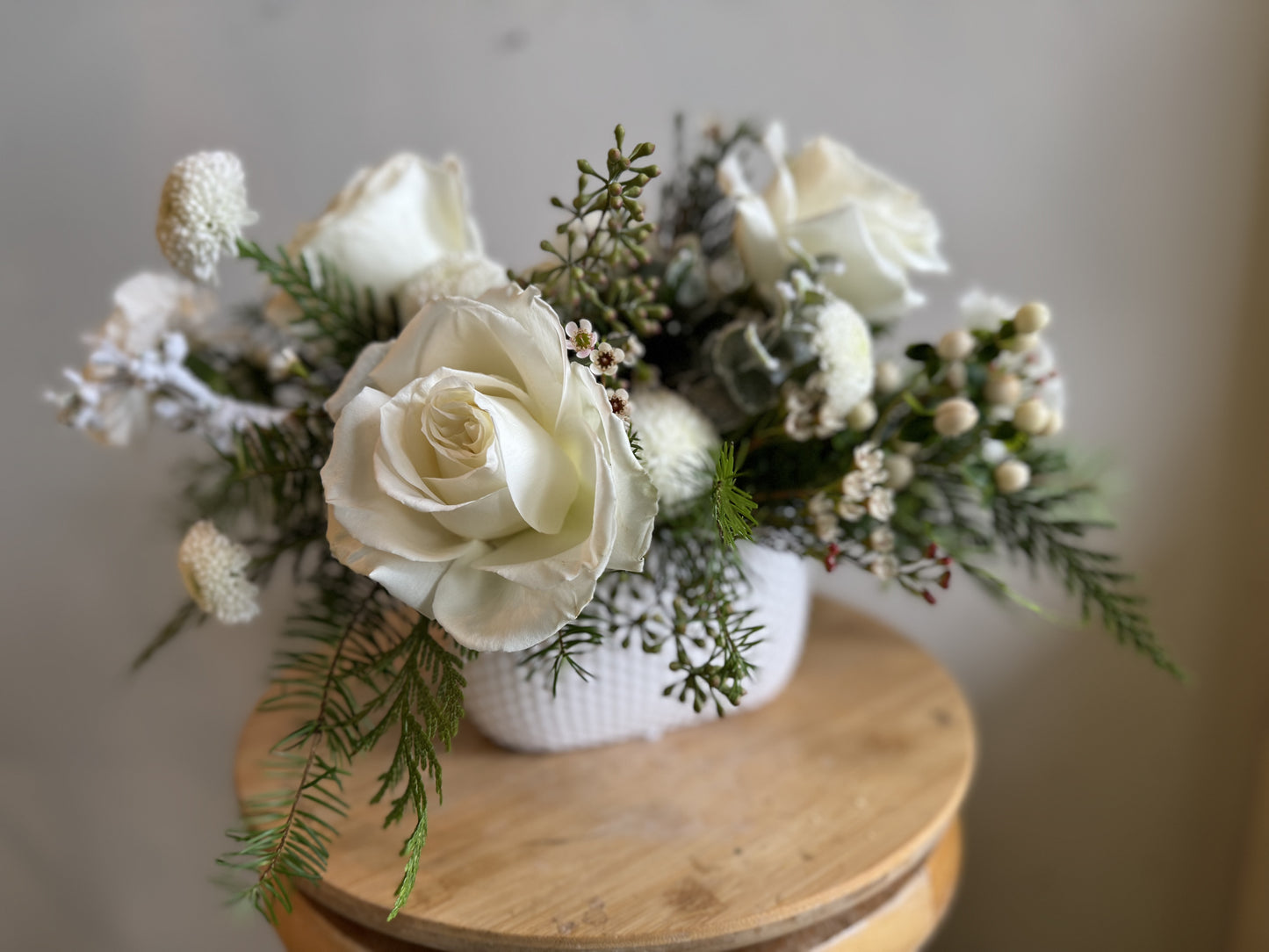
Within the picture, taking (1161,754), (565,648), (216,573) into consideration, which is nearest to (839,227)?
(565,648)

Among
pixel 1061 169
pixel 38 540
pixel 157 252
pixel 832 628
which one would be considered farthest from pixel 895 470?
pixel 38 540

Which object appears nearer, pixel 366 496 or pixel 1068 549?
pixel 366 496

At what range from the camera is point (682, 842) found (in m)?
0.55

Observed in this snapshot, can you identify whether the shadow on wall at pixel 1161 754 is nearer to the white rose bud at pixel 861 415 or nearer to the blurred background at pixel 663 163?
the blurred background at pixel 663 163

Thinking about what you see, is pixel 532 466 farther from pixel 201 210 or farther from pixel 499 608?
pixel 201 210

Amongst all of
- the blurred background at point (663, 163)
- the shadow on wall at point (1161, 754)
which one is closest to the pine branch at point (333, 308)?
the blurred background at point (663, 163)

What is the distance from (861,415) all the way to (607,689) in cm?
25

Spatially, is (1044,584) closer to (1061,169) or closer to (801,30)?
(1061,169)

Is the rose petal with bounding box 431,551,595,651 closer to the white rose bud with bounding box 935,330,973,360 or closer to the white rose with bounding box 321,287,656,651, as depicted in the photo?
the white rose with bounding box 321,287,656,651

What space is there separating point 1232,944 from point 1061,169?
2.73 feet

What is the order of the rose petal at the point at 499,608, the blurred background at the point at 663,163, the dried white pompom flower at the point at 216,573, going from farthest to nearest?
1. the blurred background at the point at 663,163
2. the dried white pompom flower at the point at 216,573
3. the rose petal at the point at 499,608

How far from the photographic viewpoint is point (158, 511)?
91 centimetres

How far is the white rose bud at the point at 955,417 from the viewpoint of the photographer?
54 centimetres

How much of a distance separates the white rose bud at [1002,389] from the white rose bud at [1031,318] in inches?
1.5
